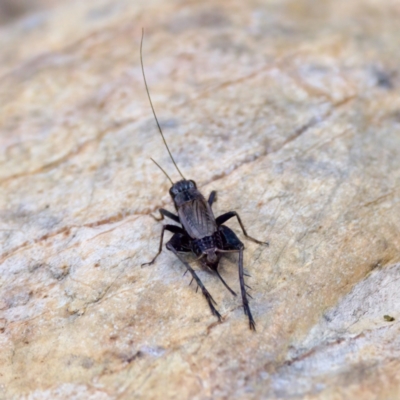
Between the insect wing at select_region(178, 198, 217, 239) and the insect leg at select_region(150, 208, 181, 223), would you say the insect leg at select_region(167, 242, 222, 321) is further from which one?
the insect leg at select_region(150, 208, 181, 223)

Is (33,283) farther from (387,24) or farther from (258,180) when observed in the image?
(387,24)

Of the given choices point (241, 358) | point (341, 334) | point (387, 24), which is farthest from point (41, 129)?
point (387, 24)

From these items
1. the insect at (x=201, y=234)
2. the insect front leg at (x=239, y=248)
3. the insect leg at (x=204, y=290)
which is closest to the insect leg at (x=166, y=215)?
the insect at (x=201, y=234)

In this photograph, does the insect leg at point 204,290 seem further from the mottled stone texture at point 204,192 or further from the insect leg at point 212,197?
the insect leg at point 212,197

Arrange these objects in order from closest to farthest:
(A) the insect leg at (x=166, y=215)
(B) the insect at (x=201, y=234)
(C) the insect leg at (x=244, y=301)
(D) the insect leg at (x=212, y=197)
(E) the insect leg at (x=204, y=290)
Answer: (C) the insect leg at (x=244, y=301), (E) the insect leg at (x=204, y=290), (B) the insect at (x=201, y=234), (A) the insect leg at (x=166, y=215), (D) the insect leg at (x=212, y=197)

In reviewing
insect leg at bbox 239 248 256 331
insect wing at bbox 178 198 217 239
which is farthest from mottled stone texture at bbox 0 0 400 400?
insect wing at bbox 178 198 217 239

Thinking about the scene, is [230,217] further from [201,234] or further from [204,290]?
[204,290]
